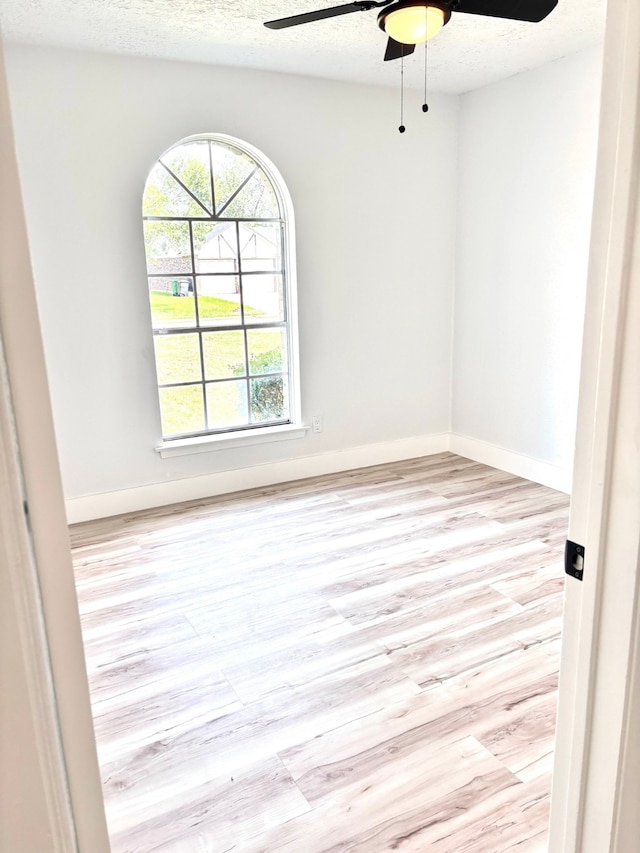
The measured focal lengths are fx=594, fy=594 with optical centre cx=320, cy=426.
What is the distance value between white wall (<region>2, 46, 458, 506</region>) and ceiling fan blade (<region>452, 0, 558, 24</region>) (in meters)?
1.84

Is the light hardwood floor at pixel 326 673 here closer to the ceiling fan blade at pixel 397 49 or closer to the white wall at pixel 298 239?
the white wall at pixel 298 239

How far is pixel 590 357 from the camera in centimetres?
91

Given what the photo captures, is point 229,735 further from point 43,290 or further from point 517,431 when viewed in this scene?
point 517,431

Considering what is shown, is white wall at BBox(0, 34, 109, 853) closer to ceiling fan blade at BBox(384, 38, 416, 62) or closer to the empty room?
the empty room

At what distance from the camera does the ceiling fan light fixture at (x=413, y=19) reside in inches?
85.1

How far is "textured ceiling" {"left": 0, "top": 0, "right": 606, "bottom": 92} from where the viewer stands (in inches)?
110

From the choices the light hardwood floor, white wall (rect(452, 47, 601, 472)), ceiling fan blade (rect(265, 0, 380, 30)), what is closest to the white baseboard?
the light hardwood floor

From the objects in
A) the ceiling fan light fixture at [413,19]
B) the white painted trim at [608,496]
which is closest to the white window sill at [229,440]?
the ceiling fan light fixture at [413,19]

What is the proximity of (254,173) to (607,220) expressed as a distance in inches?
138

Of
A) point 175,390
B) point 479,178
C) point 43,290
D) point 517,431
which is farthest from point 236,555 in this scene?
point 479,178

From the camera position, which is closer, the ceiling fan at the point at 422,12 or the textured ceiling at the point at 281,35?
the ceiling fan at the point at 422,12

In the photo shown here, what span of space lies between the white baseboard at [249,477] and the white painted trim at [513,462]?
18 cm

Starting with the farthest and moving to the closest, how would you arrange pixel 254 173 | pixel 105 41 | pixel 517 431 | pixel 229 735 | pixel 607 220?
pixel 517 431, pixel 254 173, pixel 105 41, pixel 229 735, pixel 607 220

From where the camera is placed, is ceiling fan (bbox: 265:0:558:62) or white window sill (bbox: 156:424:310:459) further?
white window sill (bbox: 156:424:310:459)
